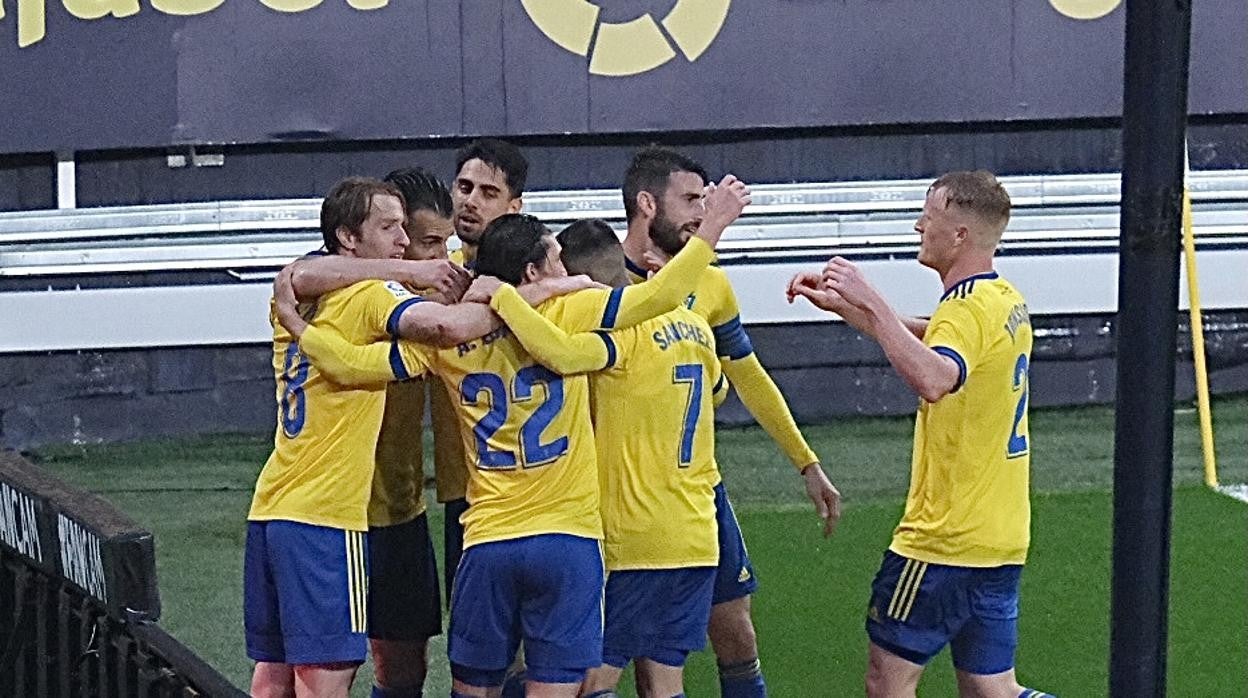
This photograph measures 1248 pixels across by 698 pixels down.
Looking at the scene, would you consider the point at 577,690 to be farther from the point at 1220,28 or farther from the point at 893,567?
the point at 1220,28

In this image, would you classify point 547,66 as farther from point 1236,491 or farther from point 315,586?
point 315,586

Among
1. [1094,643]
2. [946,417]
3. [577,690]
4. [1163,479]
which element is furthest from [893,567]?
[1163,479]

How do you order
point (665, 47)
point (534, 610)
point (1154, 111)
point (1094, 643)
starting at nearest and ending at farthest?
point (1154, 111) → point (534, 610) → point (1094, 643) → point (665, 47)

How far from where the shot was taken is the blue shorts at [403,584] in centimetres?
536

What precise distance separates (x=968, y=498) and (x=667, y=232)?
1.19 m

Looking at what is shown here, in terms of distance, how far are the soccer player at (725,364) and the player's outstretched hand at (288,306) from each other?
3.42 ft

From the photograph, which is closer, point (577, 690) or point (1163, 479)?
point (1163, 479)

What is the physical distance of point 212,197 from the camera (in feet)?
35.2

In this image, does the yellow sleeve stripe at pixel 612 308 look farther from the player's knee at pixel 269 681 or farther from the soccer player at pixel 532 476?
the player's knee at pixel 269 681

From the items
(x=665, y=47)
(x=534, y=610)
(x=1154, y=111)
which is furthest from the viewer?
(x=665, y=47)

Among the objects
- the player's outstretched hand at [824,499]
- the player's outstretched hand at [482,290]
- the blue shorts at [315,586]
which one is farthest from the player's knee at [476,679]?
the player's outstretched hand at [824,499]

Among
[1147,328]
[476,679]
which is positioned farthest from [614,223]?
[1147,328]

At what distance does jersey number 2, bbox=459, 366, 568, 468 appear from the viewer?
15.3 feet

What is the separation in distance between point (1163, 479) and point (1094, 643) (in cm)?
501
